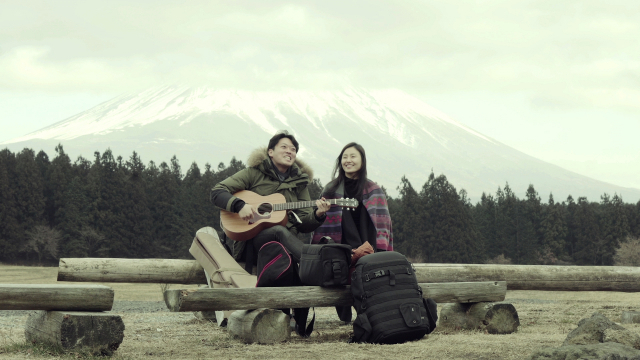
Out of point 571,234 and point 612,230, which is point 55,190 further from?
point 612,230

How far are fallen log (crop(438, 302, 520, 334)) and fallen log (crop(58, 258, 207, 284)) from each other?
3072 mm

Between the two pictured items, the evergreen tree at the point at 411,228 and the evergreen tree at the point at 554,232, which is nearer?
the evergreen tree at the point at 411,228

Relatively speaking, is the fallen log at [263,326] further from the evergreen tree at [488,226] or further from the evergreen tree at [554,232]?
the evergreen tree at [554,232]

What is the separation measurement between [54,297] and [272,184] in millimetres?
2741

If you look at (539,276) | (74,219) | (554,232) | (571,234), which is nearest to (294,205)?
(539,276)

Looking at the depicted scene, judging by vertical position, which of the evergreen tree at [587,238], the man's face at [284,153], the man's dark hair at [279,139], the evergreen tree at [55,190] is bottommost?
the evergreen tree at [587,238]

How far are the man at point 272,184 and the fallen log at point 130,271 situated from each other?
1.07 m

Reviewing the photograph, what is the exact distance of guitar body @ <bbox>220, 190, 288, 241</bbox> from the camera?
24.0ft

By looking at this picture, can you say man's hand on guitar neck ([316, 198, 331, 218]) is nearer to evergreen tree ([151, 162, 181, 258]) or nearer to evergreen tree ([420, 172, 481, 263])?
evergreen tree ([420, 172, 481, 263])

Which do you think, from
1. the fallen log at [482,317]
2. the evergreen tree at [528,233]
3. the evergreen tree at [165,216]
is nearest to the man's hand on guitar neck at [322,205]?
the fallen log at [482,317]

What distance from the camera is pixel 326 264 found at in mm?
6754

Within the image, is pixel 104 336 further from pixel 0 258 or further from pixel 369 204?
pixel 0 258

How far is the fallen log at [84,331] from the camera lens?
577 centimetres

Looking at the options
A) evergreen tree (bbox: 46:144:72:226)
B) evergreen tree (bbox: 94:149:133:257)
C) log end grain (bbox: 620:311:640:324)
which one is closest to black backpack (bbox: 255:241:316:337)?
log end grain (bbox: 620:311:640:324)
